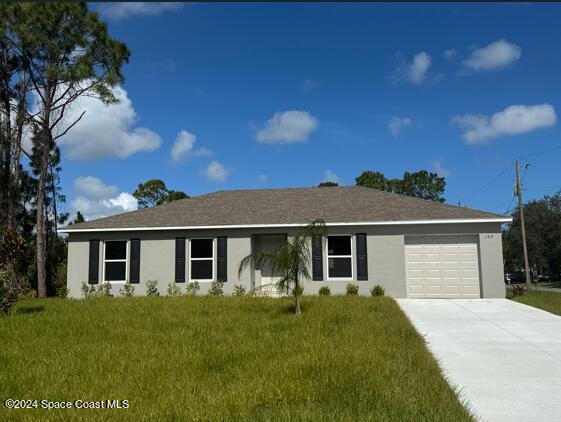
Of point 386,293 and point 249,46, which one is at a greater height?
point 249,46

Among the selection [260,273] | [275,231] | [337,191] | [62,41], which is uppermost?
[62,41]

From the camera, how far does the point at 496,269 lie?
16.7 m

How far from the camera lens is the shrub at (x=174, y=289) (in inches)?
705

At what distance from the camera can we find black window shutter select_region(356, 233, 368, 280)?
17312mm

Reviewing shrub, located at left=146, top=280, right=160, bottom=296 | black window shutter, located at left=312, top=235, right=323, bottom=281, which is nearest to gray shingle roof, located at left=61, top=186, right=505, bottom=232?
black window shutter, located at left=312, top=235, right=323, bottom=281

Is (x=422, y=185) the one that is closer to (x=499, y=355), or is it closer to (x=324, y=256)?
(x=324, y=256)

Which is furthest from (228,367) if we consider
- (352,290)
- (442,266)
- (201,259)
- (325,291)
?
(442,266)

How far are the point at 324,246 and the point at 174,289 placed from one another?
6.26 meters

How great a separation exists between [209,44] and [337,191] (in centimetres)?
1050

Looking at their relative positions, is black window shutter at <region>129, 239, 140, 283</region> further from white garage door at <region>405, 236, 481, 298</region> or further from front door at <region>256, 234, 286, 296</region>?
white garage door at <region>405, 236, 481, 298</region>

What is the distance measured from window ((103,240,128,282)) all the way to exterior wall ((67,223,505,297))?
0.24 m

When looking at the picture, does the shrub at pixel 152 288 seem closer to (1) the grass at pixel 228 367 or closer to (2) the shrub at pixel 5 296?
(2) the shrub at pixel 5 296

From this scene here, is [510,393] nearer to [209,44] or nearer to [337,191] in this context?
[209,44]

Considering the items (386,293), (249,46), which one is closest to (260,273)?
(386,293)
